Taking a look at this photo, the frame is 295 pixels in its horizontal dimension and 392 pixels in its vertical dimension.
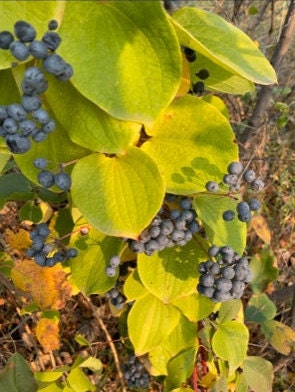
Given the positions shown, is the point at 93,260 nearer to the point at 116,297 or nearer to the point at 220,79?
the point at 116,297

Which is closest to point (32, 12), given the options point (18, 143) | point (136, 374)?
point (18, 143)

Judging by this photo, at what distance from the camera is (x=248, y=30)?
2.32 m

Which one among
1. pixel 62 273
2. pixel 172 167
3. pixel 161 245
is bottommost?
pixel 62 273

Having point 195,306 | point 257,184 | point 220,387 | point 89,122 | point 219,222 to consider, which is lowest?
point 220,387

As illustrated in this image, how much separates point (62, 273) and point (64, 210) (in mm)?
161

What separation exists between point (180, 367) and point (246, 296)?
0.65 meters

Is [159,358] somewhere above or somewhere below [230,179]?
below

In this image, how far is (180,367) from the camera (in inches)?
48.1

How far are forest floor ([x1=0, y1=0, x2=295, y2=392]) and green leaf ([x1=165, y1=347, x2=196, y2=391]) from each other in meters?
0.16

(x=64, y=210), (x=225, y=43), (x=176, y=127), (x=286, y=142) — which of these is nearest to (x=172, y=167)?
(x=176, y=127)

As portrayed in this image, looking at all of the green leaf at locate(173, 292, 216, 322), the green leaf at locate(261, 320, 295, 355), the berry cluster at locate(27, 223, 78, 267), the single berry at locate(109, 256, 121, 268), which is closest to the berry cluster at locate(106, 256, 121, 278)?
the single berry at locate(109, 256, 121, 268)

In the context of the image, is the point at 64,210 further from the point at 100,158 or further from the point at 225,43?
the point at 225,43

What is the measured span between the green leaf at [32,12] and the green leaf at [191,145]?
0.99 ft

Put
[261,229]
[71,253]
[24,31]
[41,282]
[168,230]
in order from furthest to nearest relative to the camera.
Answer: [261,229]
[41,282]
[71,253]
[168,230]
[24,31]
